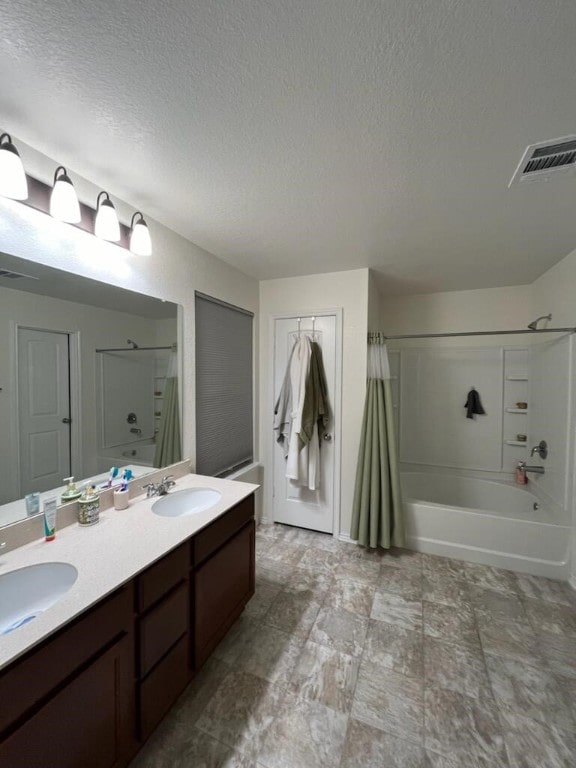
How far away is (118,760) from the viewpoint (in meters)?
0.96

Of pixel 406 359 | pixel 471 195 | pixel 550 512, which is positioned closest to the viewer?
pixel 471 195

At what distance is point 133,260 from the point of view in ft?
5.42

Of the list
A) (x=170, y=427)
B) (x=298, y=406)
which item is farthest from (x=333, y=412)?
(x=170, y=427)

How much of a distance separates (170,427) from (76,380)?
2.08 feet

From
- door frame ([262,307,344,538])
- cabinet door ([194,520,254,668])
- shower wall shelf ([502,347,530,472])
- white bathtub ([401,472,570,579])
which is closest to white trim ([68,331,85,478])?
cabinet door ([194,520,254,668])

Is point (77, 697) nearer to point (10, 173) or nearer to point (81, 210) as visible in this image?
point (10, 173)

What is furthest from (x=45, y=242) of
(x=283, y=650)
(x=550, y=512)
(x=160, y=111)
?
(x=550, y=512)

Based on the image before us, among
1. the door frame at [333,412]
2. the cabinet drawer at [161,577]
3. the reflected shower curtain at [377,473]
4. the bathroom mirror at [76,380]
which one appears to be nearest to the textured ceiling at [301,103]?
the bathroom mirror at [76,380]

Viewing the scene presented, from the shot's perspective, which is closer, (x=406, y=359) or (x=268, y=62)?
(x=268, y=62)

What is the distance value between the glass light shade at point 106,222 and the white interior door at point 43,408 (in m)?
0.53

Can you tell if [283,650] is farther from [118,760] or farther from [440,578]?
[440,578]

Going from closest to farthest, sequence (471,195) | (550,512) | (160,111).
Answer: (160,111)
(471,195)
(550,512)

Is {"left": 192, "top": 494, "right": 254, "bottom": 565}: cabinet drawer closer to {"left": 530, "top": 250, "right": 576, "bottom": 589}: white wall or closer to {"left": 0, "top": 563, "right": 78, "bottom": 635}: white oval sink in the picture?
{"left": 0, "top": 563, "right": 78, "bottom": 635}: white oval sink

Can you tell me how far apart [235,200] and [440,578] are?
2873 mm
